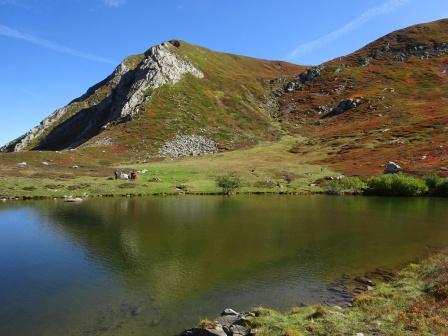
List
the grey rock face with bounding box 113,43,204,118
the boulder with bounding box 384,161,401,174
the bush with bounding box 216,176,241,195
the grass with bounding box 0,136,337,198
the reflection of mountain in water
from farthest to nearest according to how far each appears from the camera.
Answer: the grey rock face with bounding box 113,43,204,118 < the boulder with bounding box 384,161,401,174 < the bush with bounding box 216,176,241,195 < the grass with bounding box 0,136,337,198 < the reflection of mountain in water

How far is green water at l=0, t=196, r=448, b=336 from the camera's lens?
2697cm

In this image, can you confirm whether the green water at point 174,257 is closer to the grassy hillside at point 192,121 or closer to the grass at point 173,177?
the grass at point 173,177

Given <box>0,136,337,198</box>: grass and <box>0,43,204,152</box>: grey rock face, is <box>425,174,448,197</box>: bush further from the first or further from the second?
<box>0,43,204,152</box>: grey rock face

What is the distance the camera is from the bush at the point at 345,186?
96.2 meters

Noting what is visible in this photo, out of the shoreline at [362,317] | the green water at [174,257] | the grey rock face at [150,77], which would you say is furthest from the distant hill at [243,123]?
the shoreline at [362,317]

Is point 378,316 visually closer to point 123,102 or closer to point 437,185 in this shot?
point 437,185

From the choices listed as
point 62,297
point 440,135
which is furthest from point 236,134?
point 62,297

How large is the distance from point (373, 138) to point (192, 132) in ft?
211

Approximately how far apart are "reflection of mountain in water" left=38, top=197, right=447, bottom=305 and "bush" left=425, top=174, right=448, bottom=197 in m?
15.7

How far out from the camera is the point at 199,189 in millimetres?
93812

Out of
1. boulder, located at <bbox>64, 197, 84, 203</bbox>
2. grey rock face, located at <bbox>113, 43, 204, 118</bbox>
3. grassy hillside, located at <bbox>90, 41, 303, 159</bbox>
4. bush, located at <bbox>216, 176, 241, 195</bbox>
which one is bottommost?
boulder, located at <bbox>64, 197, 84, 203</bbox>

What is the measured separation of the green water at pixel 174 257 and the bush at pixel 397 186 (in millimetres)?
20685

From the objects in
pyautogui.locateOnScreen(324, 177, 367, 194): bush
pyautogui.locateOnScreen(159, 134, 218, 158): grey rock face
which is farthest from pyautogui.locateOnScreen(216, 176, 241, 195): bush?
pyautogui.locateOnScreen(159, 134, 218, 158): grey rock face

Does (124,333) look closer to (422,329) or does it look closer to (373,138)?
(422,329)
